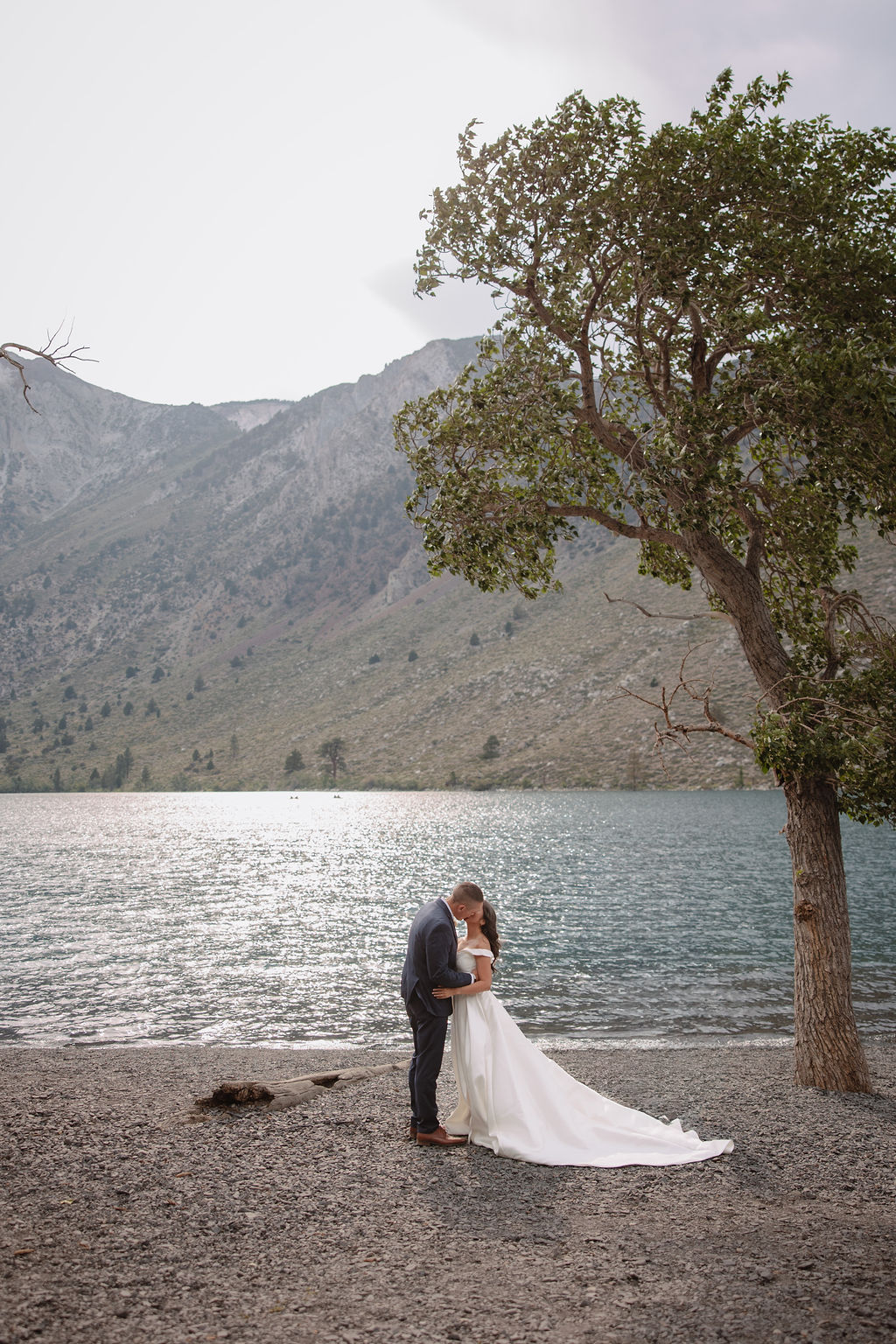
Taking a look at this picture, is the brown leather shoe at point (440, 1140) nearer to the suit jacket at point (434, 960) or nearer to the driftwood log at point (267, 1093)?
the suit jacket at point (434, 960)

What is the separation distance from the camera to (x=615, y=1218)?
267 inches

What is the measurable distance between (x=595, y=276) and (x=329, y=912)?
122 ft

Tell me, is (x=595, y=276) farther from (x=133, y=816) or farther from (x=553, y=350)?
(x=133, y=816)

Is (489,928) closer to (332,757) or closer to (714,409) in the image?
(714,409)

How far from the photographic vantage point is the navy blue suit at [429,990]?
8.55 meters

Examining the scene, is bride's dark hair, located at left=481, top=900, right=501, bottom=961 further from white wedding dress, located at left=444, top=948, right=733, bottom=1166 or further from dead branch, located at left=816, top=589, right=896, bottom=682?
dead branch, located at left=816, top=589, right=896, bottom=682

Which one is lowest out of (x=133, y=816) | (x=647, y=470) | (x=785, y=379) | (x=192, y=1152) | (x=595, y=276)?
(x=133, y=816)

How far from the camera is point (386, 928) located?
125 feet

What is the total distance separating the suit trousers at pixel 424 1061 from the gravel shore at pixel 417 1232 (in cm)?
41

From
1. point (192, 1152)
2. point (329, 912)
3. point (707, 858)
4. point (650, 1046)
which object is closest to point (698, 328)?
point (192, 1152)

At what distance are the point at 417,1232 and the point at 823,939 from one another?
663 centimetres

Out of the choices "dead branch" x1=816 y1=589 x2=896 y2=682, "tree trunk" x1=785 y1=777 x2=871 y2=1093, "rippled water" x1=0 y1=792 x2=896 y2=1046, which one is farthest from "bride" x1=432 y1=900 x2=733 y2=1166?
"rippled water" x1=0 y1=792 x2=896 y2=1046

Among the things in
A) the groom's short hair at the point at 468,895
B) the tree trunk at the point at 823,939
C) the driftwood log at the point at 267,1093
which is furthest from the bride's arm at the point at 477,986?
the tree trunk at the point at 823,939

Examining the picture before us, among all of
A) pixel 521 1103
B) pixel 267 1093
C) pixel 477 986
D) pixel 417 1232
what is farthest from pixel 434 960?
pixel 267 1093
